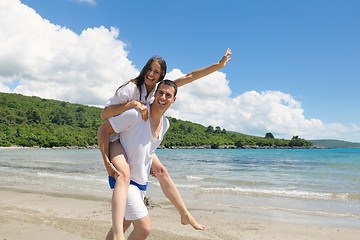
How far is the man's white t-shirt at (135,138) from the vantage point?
8.36ft

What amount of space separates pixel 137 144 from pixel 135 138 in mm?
55

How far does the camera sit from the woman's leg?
2398mm

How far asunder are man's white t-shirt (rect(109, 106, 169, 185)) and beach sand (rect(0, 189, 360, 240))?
10.8ft

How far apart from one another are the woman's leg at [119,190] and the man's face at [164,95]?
54cm

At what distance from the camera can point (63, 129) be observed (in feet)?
292

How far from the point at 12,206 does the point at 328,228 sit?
7.78 metres

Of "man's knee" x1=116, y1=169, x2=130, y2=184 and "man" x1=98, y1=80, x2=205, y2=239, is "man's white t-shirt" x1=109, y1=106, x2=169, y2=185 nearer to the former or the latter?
"man" x1=98, y1=80, x2=205, y2=239

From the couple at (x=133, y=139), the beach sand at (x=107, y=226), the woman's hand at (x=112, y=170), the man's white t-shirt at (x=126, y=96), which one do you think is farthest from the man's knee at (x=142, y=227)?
the beach sand at (x=107, y=226)

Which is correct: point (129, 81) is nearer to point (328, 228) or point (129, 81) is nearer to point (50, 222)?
point (50, 222)

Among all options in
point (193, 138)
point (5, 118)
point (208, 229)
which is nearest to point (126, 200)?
point (208, 229)

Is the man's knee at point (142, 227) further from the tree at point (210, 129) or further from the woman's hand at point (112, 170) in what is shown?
the tree at point (210, 129)

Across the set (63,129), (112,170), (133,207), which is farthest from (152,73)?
(63,129)

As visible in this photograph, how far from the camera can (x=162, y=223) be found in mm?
6449

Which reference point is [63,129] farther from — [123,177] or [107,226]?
[123,177]
